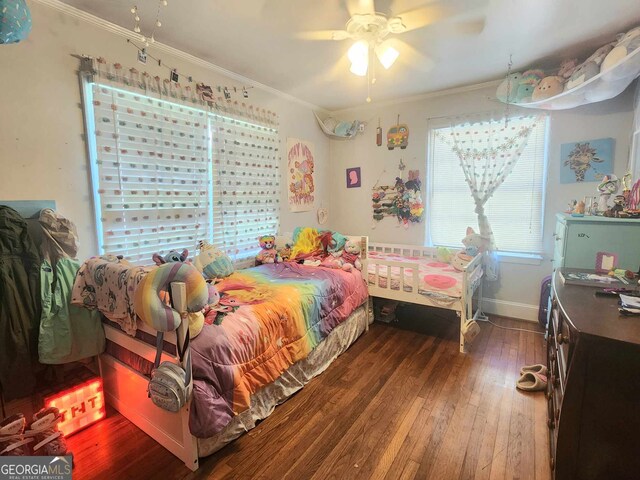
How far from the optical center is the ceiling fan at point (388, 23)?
6.21 ft

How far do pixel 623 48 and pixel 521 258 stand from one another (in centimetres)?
187

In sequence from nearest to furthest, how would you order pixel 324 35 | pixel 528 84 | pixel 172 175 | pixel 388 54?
1. pixel 388 54
2. pixel 324 35
3. pixel 172 175
4. pixel 528 84

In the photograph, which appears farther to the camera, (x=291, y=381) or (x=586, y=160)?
(x=586, y=160)

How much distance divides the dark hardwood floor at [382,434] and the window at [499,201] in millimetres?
1269

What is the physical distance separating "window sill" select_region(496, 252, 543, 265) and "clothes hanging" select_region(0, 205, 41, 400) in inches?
153

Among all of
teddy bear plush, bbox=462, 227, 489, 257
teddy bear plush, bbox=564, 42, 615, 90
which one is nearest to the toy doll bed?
teddy bear plush, bbox=462, 227, 489, 257

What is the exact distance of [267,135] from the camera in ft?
11.0

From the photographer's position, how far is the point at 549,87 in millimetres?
2633

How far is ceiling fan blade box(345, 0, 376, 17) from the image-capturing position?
5.94 feet

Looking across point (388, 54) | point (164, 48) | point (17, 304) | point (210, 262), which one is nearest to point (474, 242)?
→ point (388, 54)

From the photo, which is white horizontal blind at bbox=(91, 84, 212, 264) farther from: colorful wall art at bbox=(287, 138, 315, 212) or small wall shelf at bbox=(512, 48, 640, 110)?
small wall shelf at bbox=(512, 48, 640, 110)

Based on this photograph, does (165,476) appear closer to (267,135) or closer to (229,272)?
(229,272)

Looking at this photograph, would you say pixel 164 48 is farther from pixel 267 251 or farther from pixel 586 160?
pixel 586 160

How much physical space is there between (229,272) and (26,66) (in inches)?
71.8
